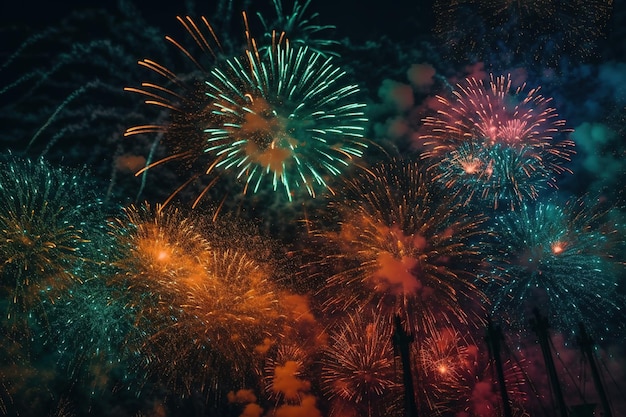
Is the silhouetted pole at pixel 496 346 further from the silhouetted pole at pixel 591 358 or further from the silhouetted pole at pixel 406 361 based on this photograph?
the silhouetted pole at pixel 591 358

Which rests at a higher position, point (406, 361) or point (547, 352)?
point (547, 352)

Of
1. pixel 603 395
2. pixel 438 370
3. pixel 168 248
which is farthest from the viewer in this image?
pixel 438 370

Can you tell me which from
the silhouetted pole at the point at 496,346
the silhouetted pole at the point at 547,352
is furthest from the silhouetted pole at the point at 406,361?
the silhouetted pole at the point at 547,352

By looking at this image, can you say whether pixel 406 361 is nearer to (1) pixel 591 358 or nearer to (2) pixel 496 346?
(2) pixel 496 346

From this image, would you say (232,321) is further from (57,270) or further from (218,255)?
(57,270)

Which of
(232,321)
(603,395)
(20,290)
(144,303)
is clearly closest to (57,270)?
(20,290)

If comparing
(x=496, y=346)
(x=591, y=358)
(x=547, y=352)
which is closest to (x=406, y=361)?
(x=496, y=346)

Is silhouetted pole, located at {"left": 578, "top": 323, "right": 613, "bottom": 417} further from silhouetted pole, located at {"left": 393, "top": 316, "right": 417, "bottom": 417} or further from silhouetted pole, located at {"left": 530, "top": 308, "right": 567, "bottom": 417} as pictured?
silhouetted pole, located at {"left": 393, "top": 316, "right": 417, "bottom": 417}

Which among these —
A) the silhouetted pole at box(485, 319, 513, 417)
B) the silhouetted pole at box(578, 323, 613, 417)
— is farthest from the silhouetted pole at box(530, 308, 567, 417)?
the silhouetted pole at box(578, 323, 613, 417)
